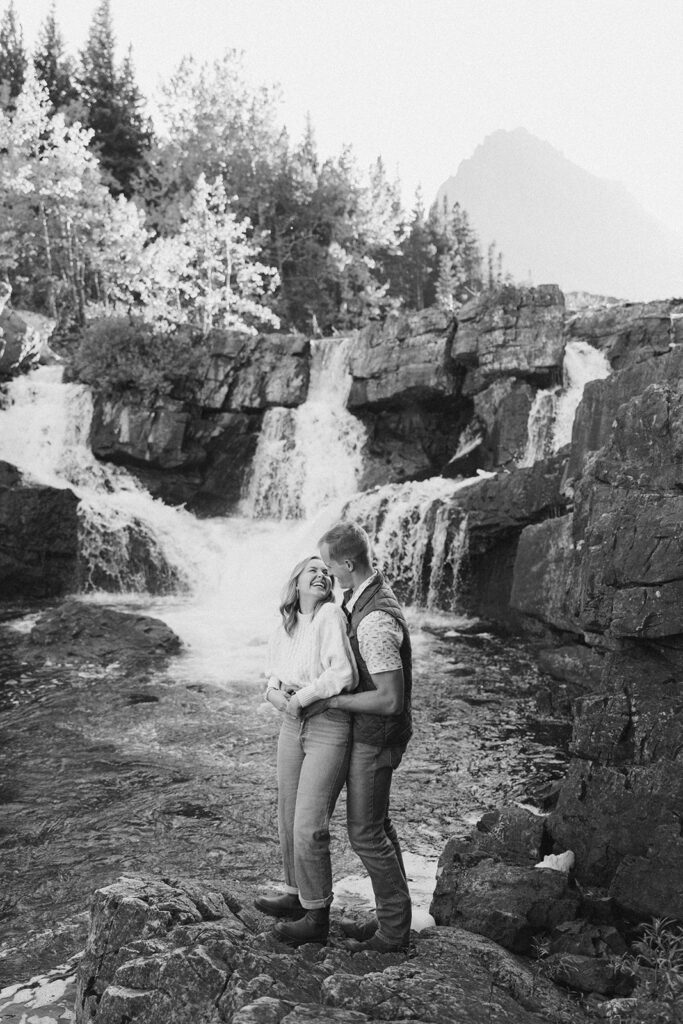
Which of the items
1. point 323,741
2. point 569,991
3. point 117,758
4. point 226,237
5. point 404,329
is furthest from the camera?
point 226,237

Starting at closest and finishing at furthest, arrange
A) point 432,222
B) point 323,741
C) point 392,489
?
point 323,741 → point 392,489 → point 432,222

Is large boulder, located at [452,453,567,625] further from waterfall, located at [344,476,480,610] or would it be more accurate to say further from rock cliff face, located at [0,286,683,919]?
waterfall, located at [344,476,480,610]

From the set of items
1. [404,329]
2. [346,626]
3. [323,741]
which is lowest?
[323,741]

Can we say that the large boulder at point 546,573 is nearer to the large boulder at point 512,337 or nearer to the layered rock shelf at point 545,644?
the layered rock shelf at point 545,644

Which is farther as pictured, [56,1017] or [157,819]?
[157,819]

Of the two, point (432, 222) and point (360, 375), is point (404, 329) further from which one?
point (432, 222)

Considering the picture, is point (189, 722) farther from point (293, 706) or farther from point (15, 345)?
point (15, 345)

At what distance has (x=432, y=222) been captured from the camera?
59031 mm

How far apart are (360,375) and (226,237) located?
38.7ft

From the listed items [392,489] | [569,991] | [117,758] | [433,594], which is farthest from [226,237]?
[569,991]

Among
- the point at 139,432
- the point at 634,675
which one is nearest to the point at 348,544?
the point at 634,675

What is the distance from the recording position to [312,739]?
3762mm

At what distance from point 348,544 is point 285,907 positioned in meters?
1.95

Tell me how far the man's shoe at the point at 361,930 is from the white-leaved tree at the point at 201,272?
2499 centimetres
